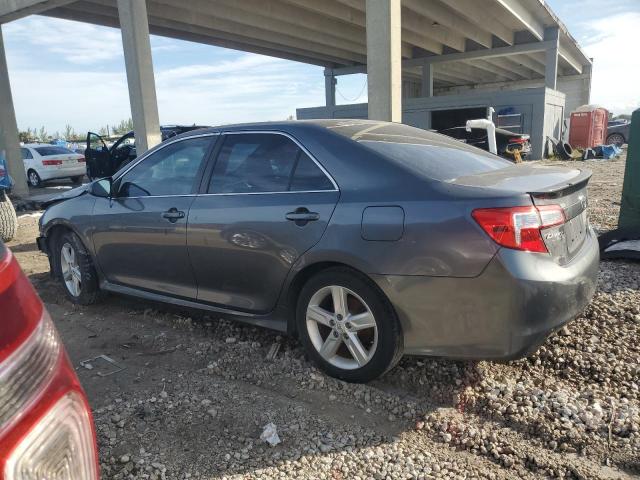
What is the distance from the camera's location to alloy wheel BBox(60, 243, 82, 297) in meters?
4.68

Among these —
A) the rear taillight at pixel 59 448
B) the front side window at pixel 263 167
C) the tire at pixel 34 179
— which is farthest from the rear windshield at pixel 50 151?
the rear taillight at pixel 59 448

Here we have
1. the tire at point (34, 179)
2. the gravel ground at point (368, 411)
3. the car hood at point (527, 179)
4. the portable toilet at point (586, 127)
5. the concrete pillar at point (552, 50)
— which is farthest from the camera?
the portable toilet at point (586, 127)

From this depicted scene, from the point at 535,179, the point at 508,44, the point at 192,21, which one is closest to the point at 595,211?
the point at 535,179

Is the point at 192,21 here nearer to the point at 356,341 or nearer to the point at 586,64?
the point at 356,341

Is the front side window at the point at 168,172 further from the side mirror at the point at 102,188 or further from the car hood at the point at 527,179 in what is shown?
the car hood at the point at 527,179

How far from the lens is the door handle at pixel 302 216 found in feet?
9.82

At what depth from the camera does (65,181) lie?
60.6ft

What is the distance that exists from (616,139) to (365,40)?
16.4 meters

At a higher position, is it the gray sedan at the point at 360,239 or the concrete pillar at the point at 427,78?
the concrete pillar at the point at 427,78

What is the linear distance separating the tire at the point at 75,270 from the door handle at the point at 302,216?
2.39m

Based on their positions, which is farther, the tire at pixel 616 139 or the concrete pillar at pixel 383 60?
the tire at pixel 616 139

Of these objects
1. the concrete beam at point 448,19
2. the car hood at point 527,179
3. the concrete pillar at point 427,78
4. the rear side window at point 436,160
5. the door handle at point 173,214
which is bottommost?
the door handle at point 173,214

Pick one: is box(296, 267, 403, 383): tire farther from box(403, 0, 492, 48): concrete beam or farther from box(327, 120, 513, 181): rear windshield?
box(403, 0, 492, 48): concrete beam

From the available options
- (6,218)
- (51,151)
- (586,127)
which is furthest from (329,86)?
(6,218)
